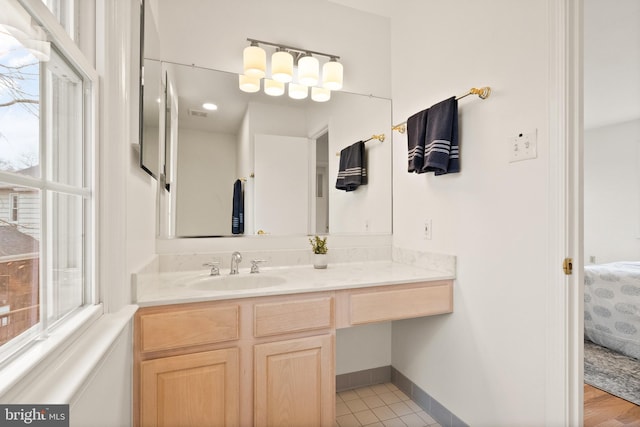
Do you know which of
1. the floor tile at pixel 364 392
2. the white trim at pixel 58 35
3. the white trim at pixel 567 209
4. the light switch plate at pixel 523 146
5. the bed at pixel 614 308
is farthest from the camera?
the bed at pixel 614 308

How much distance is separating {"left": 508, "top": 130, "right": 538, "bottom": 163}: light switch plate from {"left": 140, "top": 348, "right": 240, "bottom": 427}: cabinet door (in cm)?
143

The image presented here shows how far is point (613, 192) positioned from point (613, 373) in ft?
11.7

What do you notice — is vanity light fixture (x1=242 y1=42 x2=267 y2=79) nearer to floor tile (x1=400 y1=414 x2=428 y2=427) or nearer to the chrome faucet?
the chrome faucet

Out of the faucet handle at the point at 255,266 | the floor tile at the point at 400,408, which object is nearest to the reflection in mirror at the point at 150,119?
the faucet handle at the point at 255,266

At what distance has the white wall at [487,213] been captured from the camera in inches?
50.3

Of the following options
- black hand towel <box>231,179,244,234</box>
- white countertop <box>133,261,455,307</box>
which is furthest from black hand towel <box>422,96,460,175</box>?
black hand towel <box>231,179,244,234</box>

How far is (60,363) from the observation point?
2.32 feet

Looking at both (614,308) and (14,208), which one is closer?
(14,208)

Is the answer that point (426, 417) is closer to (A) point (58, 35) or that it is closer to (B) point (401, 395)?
(B) point (401, 395)

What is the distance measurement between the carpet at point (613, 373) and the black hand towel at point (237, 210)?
98.1 inches

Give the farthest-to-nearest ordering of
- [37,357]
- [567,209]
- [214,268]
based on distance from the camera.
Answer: [214,268], [567,209], [37,357]

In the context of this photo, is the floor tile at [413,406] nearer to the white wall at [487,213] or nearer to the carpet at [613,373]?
the white wall at [487,213]

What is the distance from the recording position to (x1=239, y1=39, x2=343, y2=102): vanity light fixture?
1872 mm

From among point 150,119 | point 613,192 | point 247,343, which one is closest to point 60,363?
point 247,343
